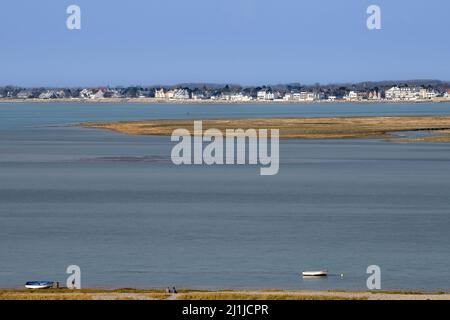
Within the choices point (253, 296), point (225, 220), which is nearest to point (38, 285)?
point (253, 296)

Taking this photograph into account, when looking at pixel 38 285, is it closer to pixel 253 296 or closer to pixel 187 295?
pixel 187 295

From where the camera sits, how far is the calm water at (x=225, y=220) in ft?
99.8

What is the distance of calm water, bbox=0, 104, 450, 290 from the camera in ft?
99.8

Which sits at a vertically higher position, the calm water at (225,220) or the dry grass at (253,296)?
the dry grass at (253,296)

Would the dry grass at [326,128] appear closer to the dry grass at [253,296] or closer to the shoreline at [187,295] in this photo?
the shoreline at [187,295]

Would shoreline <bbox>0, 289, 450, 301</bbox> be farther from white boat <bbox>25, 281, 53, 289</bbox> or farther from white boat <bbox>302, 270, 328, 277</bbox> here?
white boat <bbox>302, 270, 328, 277</bbox>

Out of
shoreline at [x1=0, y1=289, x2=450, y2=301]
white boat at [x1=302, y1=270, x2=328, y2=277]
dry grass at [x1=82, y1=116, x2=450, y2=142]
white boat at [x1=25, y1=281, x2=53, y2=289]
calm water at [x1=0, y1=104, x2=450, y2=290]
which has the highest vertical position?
shoreline at [x1=0, y1=289, x2=450, y2=301]

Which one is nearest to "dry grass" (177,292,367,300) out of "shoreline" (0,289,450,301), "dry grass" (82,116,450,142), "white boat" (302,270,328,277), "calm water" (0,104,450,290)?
"shoreline" (0,289,450,301)

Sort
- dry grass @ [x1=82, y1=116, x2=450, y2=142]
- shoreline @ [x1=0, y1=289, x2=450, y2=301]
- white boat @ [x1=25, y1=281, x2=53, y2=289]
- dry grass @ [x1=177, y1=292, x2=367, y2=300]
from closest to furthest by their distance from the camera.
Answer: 1. dry grass @ [x1=177, y1=292, x2=367, y2=300]
2. shoreline @ [x1=0, y1=289, x2=450, y2=301]
3. white boat @ [x1=25, y1=281, x2=53, y2=289]
4. dry grass @ [x1=82, y1=116, x2=450, y2=142]

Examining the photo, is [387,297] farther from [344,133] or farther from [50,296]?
[344,133]

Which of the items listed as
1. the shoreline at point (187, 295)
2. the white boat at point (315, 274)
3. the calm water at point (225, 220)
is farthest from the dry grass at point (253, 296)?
the white boat at point (315, 274)

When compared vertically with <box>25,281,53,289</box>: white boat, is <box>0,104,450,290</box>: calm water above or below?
below

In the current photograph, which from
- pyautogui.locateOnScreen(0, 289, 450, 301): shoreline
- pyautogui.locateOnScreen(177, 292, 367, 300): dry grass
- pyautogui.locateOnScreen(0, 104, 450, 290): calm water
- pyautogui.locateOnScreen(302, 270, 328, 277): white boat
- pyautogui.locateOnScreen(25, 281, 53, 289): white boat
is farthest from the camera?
pyautogui.locateOnScreen(0, 104, 450, 290): calm water

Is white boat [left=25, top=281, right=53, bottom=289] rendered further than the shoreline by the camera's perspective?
Yes
